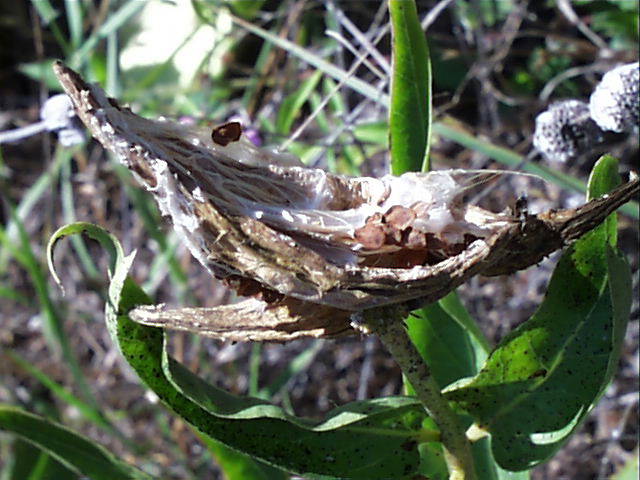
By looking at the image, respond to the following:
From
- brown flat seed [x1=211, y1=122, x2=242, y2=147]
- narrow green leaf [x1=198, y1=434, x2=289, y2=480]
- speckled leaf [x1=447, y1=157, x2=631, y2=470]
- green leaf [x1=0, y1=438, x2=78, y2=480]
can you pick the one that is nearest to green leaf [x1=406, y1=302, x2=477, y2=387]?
speckled leaf [x1=447, y1=157, x2=631, y2=470]

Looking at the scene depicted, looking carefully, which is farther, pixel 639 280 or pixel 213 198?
pixel 639 280

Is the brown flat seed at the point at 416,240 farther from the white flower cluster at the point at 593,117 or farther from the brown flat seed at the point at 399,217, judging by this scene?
the white flower cluster at the point at 593,117

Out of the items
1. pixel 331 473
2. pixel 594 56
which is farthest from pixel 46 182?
pixel 331 473

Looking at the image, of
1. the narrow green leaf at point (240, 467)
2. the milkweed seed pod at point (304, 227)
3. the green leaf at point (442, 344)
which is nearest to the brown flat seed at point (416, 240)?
the milkweed seed pod at point (304, 227)

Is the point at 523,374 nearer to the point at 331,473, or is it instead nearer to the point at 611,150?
the point at 331,473

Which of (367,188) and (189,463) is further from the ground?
(189,463)

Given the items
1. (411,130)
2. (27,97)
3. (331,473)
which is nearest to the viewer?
(331,473)

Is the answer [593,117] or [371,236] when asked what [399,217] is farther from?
[593,117]
